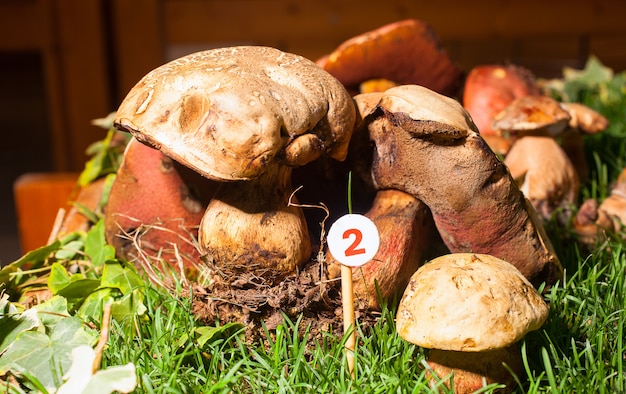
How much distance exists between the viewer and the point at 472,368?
1.08 meters

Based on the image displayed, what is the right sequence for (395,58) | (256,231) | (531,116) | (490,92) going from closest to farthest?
(256,231), (531,116), (395,58), (490,92)

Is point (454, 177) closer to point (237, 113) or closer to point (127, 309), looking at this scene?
point (237, 113)

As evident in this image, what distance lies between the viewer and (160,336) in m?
1.19

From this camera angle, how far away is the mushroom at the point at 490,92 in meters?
1.97

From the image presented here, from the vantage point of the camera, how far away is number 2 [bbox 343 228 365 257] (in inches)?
40.9

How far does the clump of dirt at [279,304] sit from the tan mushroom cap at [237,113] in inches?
8.5

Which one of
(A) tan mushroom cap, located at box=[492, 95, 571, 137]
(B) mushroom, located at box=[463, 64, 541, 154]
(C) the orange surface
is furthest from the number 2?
(C) the orange surface

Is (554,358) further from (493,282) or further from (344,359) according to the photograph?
(344,359)

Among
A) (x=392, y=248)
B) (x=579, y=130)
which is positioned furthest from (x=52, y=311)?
(x=579, y=130)

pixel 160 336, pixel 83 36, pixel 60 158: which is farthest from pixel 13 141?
pixel 160 336

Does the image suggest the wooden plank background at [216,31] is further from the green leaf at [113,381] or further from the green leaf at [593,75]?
the green leaf at [113,381]

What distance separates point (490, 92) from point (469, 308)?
1152mm

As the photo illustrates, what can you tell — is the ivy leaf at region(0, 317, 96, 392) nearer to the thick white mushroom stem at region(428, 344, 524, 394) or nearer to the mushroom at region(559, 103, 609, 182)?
the thick white mushroom stem at region(428, 344, 524, 394)

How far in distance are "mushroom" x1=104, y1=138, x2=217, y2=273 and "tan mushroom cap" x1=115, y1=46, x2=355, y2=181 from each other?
10.0 inches
